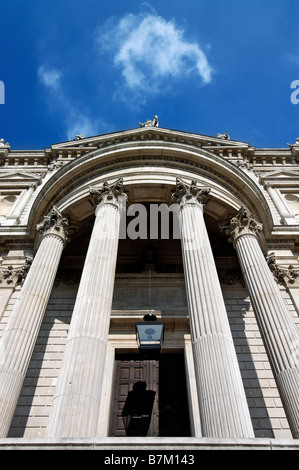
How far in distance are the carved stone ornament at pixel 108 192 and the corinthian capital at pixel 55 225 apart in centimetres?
154

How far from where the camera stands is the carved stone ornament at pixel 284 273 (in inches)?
614

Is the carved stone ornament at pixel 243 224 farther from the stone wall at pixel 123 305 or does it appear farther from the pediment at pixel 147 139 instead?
the pediment at pixel 147 139

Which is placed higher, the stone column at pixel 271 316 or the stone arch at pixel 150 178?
the stone arch at pixel 150 178

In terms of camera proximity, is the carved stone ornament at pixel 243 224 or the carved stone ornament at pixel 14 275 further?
the carved stone ornament at pixel 14 275

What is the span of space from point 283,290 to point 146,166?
792 cm

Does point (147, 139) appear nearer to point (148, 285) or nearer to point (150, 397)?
point (148, 285)

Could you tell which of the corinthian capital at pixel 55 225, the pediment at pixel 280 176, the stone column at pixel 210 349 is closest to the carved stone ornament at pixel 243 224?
the stone column at pixel 210 349

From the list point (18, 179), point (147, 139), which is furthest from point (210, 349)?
point (18, 179)

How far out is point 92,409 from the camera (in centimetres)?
857

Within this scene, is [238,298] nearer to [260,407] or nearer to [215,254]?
[215,254]

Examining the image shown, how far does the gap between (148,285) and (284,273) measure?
587cm

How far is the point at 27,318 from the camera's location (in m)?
11.6

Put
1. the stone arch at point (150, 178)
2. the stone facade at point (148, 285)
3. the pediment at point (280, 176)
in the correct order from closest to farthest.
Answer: the stone facade at point (148, 285), the stone arch at point (150, 178), the pediment at point (280, 176)

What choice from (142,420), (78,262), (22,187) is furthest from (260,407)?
(22,187)
